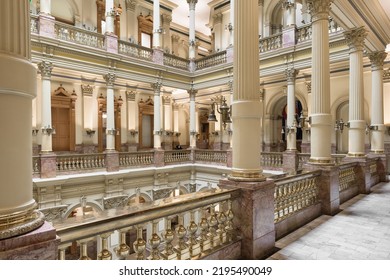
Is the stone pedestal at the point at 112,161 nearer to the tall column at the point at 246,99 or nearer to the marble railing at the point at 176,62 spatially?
the marble railing at the point at 176,62

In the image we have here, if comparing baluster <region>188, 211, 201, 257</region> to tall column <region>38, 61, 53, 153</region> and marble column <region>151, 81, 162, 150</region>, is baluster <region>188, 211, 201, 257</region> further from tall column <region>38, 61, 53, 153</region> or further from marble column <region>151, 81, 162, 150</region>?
marble column <region>151, 81, 162, 150</region>

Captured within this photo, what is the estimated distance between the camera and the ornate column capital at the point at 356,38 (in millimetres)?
8029

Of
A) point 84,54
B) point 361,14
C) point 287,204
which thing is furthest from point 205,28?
point 287,204

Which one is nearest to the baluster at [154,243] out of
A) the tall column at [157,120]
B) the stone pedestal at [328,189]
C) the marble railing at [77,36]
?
the stone pedestal at [328,189]

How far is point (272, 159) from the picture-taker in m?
12.3

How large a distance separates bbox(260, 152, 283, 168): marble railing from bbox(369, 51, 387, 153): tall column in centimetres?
364

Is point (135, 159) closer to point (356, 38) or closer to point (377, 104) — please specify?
point (356, 38)

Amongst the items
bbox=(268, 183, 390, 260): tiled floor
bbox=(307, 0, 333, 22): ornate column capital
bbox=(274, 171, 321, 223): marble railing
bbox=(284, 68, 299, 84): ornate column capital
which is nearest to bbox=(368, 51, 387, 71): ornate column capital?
bbox=(284, 68, 299, 84): ornate column capital

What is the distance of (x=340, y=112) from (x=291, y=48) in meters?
4.88

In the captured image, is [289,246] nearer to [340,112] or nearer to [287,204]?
[287,204]

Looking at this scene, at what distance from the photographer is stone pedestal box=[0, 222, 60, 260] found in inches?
67.1

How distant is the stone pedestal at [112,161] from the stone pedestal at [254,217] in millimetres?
9127

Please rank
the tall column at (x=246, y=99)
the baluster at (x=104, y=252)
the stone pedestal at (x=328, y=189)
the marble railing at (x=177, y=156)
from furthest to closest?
the marble railing at (x=177, y=156), the stone pedestal at (x=328, y=189), the tall column at (x=246, y=99), the baluster at (x=104, y=252)

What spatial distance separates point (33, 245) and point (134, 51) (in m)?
13.1
